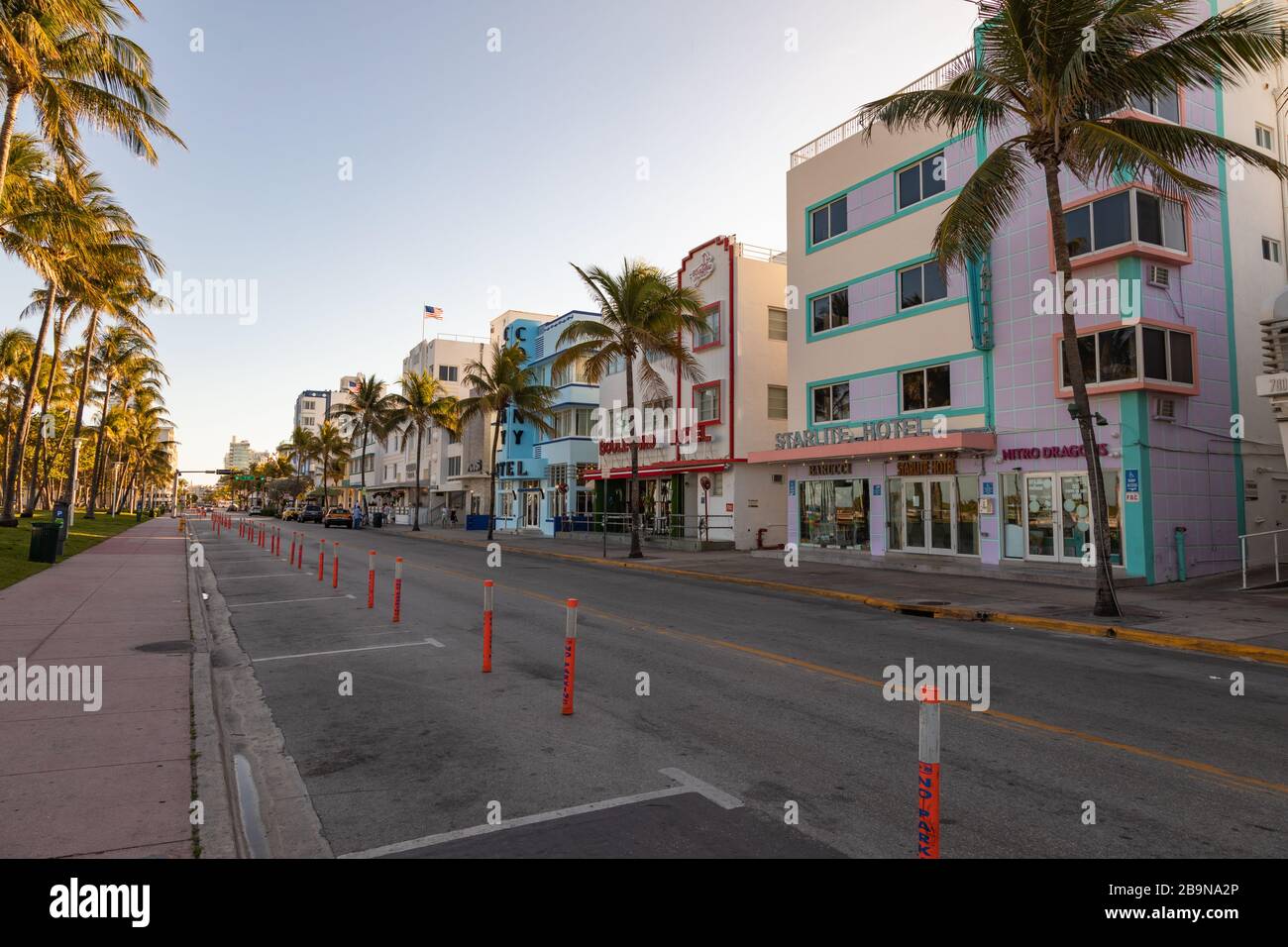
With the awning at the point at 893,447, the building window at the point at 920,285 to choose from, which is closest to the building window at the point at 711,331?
the awning at the point at 893,447

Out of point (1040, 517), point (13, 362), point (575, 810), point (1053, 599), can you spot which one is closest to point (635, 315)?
point (1040, 517)

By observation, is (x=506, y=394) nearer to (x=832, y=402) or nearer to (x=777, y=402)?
(x=777, y=402)

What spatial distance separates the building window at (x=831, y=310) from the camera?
87.0 ft

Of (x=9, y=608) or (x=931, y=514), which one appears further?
(x=931, y=514)

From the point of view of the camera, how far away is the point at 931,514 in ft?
75.3

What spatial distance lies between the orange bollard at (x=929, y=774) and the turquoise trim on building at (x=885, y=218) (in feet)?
69.4

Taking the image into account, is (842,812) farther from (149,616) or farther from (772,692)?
(149,616)

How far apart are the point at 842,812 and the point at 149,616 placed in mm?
11674

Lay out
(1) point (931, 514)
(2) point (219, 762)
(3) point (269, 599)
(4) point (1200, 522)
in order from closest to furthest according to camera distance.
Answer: (2) point (219, 762)
(3) point (269, 599)
(4) point (1200, 522)
(1) point (931, 514)

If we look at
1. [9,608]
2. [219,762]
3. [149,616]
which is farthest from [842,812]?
[9,608]

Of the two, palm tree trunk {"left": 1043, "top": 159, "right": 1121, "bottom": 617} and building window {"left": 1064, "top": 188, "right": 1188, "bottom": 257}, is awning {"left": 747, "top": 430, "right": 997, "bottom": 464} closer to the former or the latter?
building window {"left": 1064, "top": 188, "right": 1188, "bottom": 257}

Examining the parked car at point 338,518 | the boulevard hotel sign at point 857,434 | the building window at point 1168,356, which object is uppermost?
the building window at point 1168,356

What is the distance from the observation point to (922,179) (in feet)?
77.4

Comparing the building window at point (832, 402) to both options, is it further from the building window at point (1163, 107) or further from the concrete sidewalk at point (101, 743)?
the concrete sidewalk at point (101, 743)
